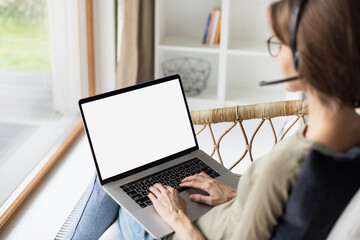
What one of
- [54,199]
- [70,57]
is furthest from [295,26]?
[70,57]

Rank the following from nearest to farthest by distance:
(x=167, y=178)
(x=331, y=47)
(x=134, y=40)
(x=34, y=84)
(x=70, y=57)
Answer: (x=331, y=47), (x=167, y=178), (x=34, y=84), (x=70, y=57), (x=134, y=40)

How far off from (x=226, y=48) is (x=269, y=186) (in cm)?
233

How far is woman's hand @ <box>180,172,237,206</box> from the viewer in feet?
4.60

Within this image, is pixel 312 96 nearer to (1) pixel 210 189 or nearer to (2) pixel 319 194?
(2) pixel 319 194

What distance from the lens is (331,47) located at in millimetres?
918

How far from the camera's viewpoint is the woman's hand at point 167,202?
4.31 ft

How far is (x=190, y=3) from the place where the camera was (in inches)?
137

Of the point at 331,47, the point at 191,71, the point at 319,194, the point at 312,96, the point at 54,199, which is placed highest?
the point at 331,47

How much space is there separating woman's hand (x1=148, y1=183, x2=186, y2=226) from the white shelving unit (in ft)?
6.47

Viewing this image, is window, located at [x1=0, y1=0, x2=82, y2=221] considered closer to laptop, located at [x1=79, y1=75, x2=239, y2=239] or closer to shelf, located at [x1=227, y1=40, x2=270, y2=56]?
laptop, located at [x1=79, y1=75, x2=239, y2=239]

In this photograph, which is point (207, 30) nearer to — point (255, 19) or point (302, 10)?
point (255, 19)

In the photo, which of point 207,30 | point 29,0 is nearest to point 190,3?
point 207,30

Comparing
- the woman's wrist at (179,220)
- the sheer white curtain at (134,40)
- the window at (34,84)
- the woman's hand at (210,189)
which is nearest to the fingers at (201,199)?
the woman's hand at (210,189)

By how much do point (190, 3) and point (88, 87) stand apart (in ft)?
2.95
